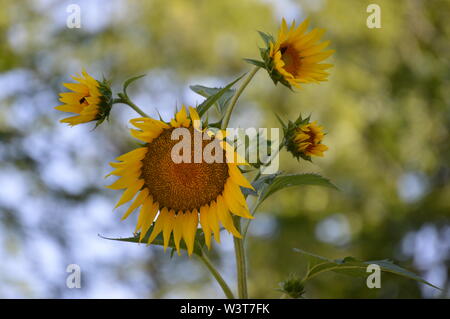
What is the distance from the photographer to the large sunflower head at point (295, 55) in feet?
2.73

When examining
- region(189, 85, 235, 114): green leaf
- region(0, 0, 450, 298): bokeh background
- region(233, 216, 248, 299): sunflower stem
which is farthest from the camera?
region(0, 0, 450, 298): bokeh background

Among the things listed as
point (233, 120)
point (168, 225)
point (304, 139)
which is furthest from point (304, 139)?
point (233, 120)

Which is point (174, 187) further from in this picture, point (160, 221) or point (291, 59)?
point (291, 59)

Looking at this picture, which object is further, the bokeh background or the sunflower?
the bokeh background

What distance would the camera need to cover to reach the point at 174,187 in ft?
2.71

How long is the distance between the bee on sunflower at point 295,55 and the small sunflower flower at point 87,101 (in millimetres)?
238

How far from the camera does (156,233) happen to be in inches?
32.3

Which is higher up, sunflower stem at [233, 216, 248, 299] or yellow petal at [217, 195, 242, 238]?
yellow petal at [217, 195, 242, 238]

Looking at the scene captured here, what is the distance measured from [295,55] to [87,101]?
0.32 m

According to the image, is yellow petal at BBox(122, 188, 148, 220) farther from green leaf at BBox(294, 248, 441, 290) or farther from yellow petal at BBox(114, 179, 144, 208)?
green leaf at BBox(294, 248, 441, 290)

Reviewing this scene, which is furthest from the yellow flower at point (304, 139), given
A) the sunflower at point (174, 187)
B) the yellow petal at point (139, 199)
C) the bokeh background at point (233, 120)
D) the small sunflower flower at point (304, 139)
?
the bokeh background at point (233, 120)

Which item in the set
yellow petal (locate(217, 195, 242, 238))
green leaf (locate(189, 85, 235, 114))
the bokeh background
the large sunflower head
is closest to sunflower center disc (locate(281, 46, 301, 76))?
the large sunflower head

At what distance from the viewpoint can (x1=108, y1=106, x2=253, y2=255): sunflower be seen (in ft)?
2.61

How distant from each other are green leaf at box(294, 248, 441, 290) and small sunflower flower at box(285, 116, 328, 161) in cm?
15
